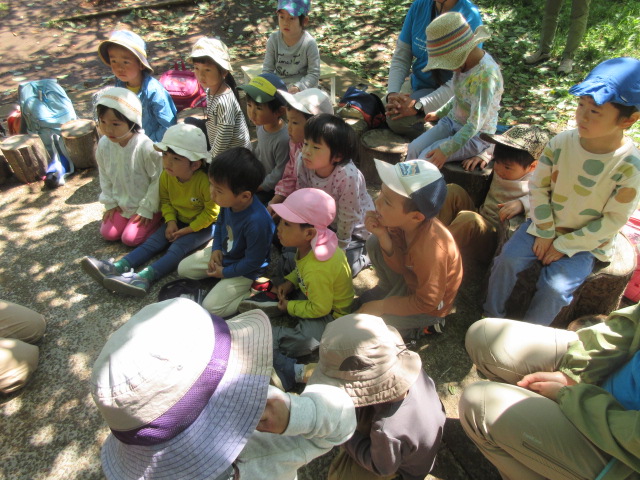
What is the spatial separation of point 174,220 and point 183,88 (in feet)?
8.32

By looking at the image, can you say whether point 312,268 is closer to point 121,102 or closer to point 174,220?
point 174,220

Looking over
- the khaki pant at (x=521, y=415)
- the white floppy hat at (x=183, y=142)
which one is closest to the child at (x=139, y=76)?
the white floppy hat at (x=183, y=142)

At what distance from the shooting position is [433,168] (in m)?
2.35

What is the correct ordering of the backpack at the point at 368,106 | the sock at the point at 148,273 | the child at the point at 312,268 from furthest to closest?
1. the backpack at the point at 368,106
2. the sock at the point at 148,273
3. the child at the point at 312,268

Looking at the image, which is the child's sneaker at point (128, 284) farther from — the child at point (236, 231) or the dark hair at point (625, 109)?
the dark hair at point (625, 109)

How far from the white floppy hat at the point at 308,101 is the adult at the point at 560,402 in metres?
2.11

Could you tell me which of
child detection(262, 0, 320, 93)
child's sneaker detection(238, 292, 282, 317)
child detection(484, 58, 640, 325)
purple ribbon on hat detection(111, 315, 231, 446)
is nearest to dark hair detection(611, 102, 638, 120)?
child detection(484, 58, 640, 325)

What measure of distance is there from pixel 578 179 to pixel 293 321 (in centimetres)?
201

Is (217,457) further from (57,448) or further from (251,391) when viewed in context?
(57,448)

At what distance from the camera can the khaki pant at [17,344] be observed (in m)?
2.51

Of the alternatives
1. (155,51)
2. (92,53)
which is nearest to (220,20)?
(155,51)

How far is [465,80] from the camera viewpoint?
3.30 m

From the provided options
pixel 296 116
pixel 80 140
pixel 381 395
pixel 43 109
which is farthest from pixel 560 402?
pixel 43 109

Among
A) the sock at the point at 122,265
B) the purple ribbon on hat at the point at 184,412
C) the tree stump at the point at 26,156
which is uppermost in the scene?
the purple ribbon on hat at the point at 184,412
